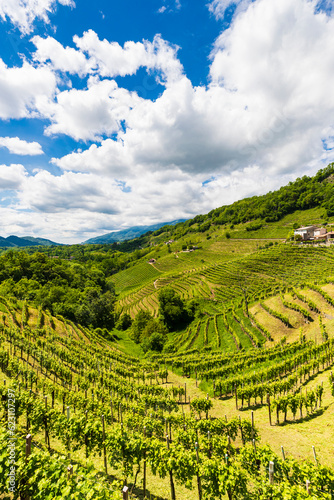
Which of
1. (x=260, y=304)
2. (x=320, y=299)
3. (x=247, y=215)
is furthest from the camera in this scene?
(x=247, y=215)

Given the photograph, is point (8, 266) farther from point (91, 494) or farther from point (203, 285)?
point (91, 494)

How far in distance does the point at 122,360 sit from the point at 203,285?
44.8m

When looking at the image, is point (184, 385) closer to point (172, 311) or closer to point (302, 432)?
point (302, 432)

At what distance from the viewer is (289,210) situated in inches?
6727

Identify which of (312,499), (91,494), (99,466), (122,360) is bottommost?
(122,360)

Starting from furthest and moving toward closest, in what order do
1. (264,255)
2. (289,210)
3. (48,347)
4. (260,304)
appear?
1. (289,210)
2. (264,255)
3. (260,304)
4. (48,347)

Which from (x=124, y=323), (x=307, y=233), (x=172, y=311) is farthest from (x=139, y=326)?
(x=307, y=233)

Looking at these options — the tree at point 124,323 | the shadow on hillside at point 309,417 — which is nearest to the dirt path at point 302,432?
the shadow on hillside at point 309,417

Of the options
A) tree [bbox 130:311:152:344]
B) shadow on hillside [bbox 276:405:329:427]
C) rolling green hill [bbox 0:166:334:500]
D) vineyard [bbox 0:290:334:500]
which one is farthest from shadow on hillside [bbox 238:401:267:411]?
tree [bbox 130:311:152:344]

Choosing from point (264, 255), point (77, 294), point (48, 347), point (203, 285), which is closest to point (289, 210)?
point (264, 255)

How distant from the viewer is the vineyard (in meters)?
7.72

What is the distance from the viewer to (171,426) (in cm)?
1773

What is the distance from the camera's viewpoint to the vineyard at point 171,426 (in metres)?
7.72

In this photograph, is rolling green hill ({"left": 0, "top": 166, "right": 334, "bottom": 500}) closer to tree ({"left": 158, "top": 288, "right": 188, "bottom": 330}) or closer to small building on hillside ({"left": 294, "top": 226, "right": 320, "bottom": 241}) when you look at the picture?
tree ({"left": 158, "top": 288, "right": 188, "bottom": 330})
